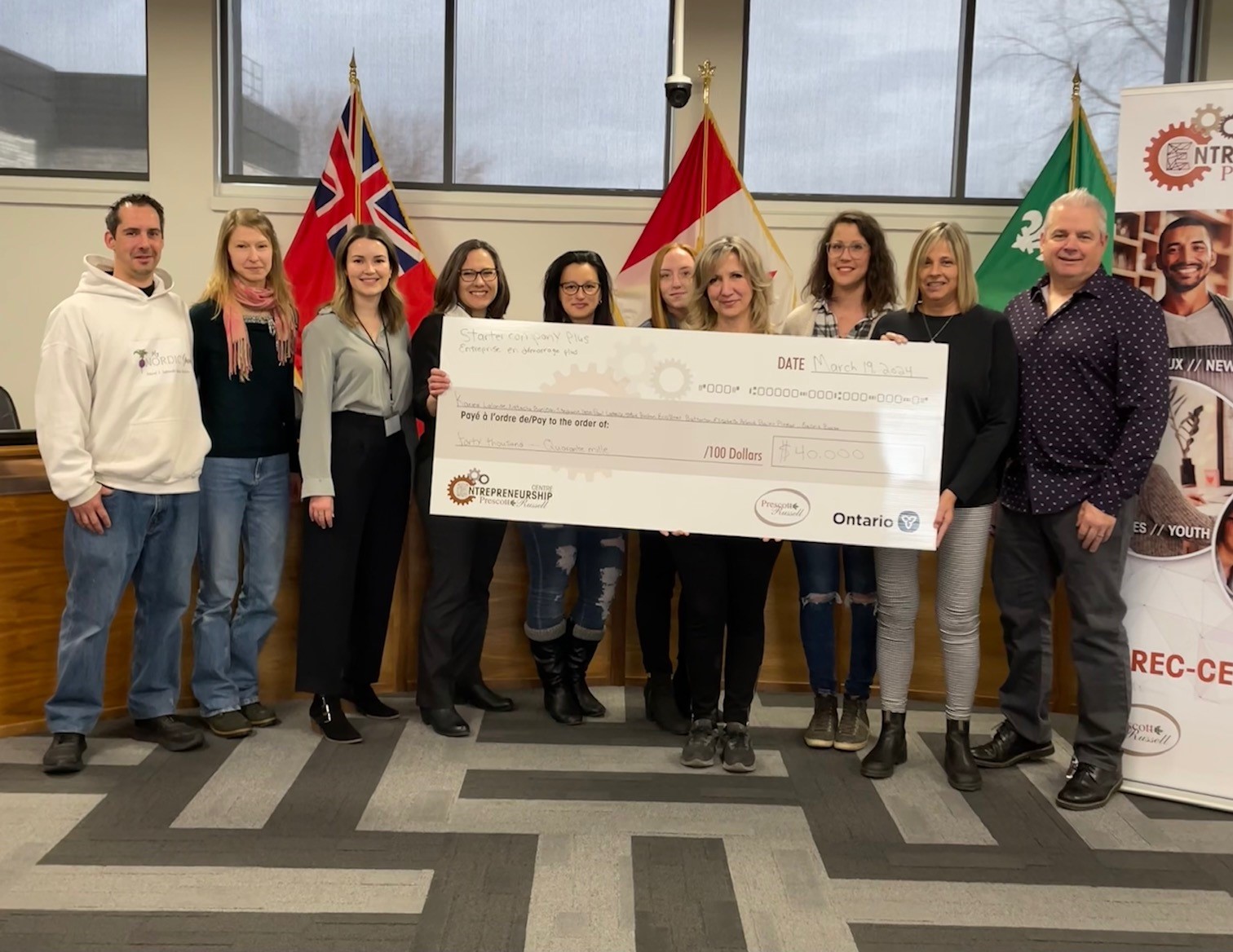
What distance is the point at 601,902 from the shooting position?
6.66 feet

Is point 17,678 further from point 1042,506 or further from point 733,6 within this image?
point 733,6

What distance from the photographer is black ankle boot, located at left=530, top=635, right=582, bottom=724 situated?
316 centimetres

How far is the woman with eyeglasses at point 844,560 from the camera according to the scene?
2.79 meters

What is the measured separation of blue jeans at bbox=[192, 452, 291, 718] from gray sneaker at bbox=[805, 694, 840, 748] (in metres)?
1.77

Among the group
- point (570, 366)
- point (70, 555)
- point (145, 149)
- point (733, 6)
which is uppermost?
point (733, 6)

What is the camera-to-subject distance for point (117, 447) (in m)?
2.66

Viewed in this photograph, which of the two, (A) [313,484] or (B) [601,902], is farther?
(A) [313,484]

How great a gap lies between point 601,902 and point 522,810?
1.61 ft

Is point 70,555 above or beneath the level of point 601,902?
above

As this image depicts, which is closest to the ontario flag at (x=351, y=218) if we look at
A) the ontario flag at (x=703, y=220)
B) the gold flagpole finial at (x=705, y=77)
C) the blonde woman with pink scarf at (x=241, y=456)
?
the ontario flag at (x=703, y=220)

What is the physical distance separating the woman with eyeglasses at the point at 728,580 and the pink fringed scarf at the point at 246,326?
1.27 metres

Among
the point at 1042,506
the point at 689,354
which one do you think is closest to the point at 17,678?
the point at 689,354

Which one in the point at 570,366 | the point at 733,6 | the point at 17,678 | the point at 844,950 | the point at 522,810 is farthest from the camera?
the point at 733,6

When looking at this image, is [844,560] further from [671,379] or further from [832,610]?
[671,379]
